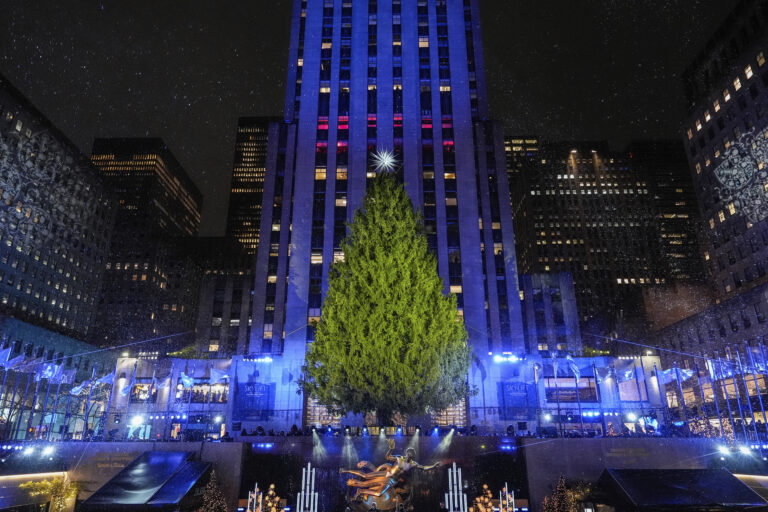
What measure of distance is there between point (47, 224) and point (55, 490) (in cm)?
8432

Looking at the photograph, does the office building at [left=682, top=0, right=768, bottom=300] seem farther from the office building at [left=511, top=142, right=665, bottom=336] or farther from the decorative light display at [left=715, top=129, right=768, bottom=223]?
the office building at [left=511, top=142, right=665, bottom=336]

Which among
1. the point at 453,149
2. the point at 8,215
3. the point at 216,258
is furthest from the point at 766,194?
the point at 216,258

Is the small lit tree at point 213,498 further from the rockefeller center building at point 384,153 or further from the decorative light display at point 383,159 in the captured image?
the decorative light display at point 383,159

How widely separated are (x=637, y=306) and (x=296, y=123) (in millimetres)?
62878

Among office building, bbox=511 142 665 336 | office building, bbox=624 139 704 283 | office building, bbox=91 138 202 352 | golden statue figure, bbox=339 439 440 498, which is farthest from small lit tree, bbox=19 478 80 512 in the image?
office building, bbox=624 139 704 283

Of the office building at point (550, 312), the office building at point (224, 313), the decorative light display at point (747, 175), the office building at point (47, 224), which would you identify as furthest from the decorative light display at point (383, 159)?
the office building at point (47, 224)

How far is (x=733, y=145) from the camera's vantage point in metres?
67.4

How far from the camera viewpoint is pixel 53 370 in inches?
997

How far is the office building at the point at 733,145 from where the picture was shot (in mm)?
62375

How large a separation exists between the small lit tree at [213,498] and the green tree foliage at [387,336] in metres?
8.09

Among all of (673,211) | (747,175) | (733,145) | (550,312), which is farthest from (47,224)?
(673,211)

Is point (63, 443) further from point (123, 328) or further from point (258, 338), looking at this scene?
point (123, 328)

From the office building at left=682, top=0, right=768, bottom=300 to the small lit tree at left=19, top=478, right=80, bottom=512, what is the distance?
7047 cm

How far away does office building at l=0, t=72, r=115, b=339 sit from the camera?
76.7 meters
